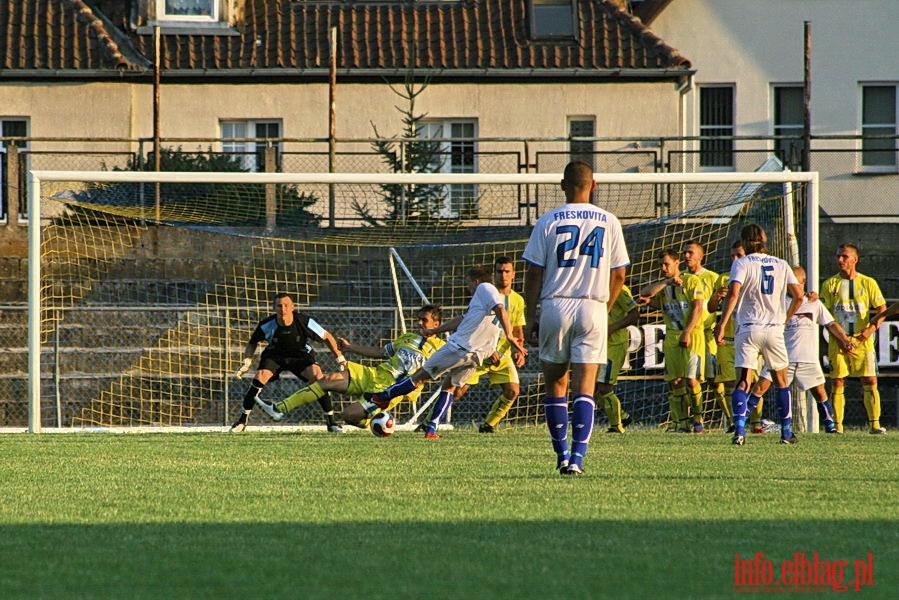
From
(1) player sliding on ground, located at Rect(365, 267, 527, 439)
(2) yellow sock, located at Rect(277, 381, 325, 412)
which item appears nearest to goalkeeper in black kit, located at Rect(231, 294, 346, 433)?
(2) yellow sock, located at Rect(277, 381, 325, 412)

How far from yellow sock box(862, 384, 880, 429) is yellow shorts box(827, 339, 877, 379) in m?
0.16

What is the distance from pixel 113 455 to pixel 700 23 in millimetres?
→ 21310

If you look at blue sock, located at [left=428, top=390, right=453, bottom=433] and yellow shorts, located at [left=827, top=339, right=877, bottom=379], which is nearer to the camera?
blue sock, located at [left=428, top=390, right=453, bottom=433]

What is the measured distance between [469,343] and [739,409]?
8.23ft

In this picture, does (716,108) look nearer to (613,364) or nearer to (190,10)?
(190,10)

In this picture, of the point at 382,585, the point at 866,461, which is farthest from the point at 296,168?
the point at 382,585

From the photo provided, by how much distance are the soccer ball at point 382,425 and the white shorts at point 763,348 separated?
10.2 feet

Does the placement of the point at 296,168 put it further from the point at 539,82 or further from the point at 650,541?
the point at 650,541

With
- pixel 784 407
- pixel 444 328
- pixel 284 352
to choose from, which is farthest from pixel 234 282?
pixel 784 407

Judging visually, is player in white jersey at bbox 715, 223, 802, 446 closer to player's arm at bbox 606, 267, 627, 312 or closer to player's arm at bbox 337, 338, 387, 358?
player's arm at bbox 606, 267, 627, 312

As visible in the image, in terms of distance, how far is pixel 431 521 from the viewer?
254 inches

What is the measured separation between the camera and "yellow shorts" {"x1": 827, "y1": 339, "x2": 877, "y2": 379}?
49.7 feet

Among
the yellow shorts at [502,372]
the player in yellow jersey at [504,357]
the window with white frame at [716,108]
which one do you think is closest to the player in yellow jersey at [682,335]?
the player in yellow jersey at [504,357]

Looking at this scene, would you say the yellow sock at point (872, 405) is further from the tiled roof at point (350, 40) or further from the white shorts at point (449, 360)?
the tiled roof at point (350, 40)
